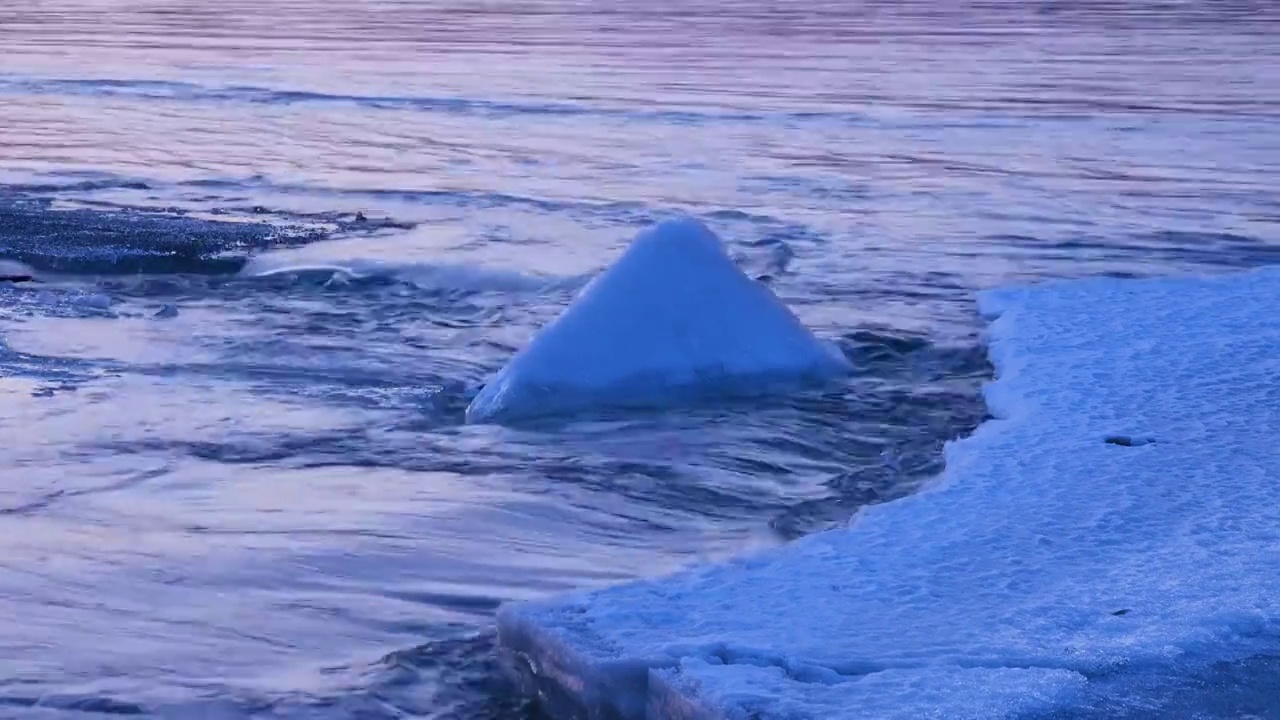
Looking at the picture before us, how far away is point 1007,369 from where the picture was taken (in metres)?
5.94

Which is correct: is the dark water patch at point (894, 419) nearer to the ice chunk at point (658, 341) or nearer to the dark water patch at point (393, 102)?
the ice chunk at point (658, 341)

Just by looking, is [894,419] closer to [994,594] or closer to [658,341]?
[658,341]

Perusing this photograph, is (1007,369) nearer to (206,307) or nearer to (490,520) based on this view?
(490,520)

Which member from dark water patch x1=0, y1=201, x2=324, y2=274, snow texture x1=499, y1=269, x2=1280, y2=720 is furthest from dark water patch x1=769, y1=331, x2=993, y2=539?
dark water patch x1=0, y1=201, x2=324, y2=274

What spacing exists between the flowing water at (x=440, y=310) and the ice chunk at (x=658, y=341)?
0.51 feet

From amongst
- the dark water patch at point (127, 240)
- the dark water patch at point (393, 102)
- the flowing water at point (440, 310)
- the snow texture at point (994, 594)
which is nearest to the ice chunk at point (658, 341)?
the flowing water at point (440, 310)

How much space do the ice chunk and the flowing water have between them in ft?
0.51

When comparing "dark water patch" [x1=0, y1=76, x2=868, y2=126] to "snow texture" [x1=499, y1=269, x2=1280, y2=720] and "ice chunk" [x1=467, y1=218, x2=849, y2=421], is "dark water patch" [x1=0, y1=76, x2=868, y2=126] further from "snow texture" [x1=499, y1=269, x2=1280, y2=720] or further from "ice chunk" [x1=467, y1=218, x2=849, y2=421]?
"snow texture" [x1=499, y1=269, x2=1280, y2=720]

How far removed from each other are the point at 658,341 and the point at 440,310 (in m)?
1.92

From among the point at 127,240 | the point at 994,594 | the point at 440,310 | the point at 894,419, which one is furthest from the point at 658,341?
the point at 127,240

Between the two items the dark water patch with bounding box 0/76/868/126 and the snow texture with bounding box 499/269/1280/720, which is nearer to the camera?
the snow texture with bounding box 499/269/1280/720

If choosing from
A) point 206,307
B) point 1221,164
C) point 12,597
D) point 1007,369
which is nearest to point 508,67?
point 1221,164

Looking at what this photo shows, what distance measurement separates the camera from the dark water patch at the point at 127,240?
27.2ft

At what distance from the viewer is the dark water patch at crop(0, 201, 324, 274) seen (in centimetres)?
830
